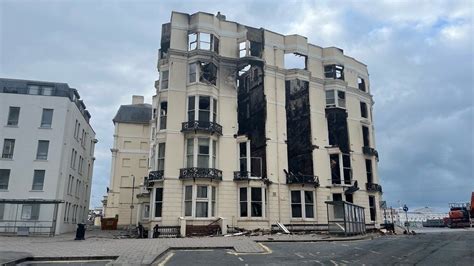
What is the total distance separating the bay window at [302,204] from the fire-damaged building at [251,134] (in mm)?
87

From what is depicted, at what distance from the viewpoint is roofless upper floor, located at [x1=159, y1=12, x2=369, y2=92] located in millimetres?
32719

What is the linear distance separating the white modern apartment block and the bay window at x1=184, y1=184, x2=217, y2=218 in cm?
1387

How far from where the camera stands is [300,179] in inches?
1308

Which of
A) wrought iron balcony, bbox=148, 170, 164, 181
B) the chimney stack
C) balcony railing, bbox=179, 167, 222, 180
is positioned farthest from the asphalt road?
the chimney stack

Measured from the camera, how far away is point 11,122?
3700cm

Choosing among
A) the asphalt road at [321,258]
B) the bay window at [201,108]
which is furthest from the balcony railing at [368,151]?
the asphalt road at [321,258]

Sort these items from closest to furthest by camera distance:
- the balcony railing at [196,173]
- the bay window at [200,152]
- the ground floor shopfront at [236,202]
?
the ground floor shopfront at [236,202] < the balcony railing at [196,173] < the bay window at [200,152]

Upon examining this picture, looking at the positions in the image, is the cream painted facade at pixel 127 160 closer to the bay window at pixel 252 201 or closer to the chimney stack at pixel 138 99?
the chimney stack at pixel 138 99

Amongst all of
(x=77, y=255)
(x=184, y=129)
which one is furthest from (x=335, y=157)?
(x=77, y=255)

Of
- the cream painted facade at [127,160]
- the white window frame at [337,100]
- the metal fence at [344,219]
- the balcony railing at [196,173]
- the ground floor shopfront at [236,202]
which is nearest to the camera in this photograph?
the metal fence at [344,219]

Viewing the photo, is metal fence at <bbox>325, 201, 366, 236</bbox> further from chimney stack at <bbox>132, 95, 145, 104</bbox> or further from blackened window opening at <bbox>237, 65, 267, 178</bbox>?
chimney stack at <bbox>132, 95, 145, 104</bbox>

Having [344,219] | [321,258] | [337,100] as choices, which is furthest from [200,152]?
[321,258]

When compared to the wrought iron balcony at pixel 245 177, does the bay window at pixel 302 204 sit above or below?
below

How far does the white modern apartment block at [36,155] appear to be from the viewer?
34.3 meters
